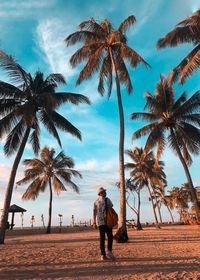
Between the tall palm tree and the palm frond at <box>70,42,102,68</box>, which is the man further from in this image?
the tall palm tree

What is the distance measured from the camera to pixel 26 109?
52.4ft

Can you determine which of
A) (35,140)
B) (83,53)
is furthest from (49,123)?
(83,53)

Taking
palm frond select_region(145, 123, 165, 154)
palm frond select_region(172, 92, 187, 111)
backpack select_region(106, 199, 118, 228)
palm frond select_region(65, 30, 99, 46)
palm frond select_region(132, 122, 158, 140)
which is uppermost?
palm frond select_region(65, 30, 99, 46)

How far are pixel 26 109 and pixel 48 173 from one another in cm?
2026

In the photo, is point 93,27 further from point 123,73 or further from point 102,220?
point 102,220

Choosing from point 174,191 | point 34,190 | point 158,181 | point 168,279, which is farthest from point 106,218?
point 174,191

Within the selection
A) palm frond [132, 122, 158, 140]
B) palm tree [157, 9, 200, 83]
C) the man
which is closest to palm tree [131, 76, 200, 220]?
palm frond [132, 122, 158, 140]

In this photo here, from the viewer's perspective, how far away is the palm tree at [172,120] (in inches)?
883

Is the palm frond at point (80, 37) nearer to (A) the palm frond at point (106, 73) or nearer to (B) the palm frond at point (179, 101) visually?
(A) the palm frond at point (106, 73)

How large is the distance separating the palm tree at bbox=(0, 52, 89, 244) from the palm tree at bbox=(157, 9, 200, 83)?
5.77m

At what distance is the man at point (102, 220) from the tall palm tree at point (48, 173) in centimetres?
2708

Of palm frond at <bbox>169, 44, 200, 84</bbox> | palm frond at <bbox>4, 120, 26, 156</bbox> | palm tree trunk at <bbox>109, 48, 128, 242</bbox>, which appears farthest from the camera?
palm frond at <bbox>4, 120, 26, 156</bbox>

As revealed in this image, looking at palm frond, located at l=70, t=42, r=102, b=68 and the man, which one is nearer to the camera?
the man

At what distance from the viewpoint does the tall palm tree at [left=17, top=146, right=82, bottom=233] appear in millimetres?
34531
